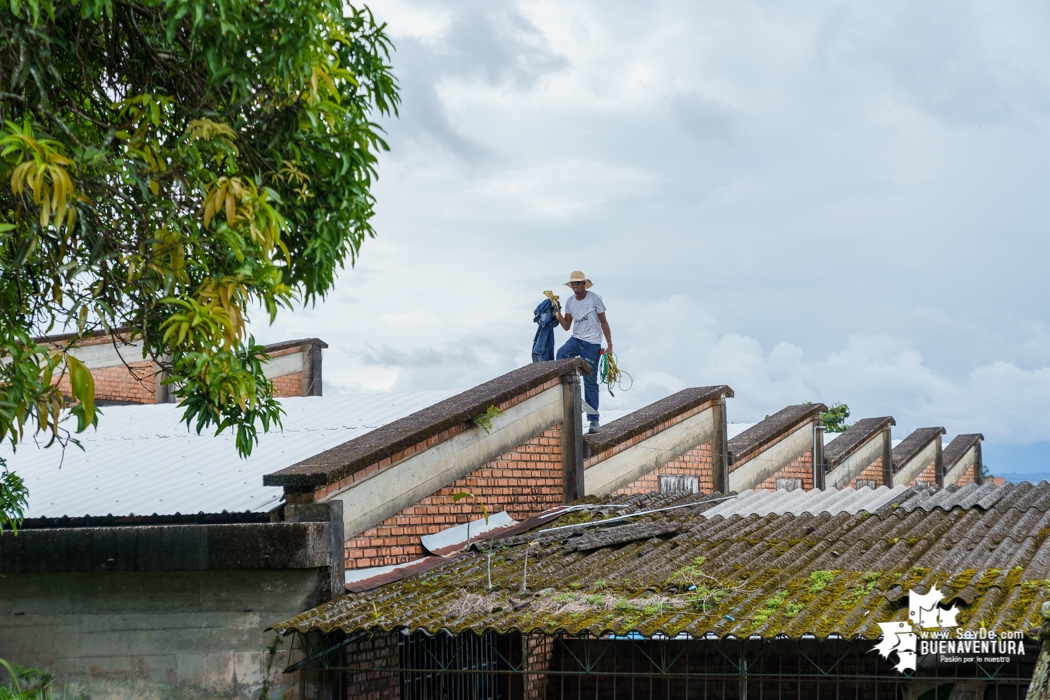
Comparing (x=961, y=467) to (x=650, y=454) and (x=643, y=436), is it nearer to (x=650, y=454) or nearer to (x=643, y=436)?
(x=650, y=454)

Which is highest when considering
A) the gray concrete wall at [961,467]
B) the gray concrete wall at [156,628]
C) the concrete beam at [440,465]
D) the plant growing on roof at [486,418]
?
the gray concrete wall at [961,467]

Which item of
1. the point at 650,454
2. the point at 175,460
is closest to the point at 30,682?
the point at 175,460

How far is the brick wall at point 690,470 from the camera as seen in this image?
45.8ft

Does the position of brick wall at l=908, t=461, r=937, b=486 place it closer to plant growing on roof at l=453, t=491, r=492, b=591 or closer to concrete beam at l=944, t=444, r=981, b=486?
concrete beam at l=944, t=444, r=981, b=486

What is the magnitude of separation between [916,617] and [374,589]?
433cm

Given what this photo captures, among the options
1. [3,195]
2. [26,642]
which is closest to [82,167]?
[3,195]

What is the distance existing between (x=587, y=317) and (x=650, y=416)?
1600 millimetres

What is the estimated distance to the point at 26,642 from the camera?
355 inches

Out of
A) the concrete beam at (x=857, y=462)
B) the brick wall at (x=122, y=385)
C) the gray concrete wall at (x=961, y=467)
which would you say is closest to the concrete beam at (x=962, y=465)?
the gray concrete wall at (x=961, y=467)

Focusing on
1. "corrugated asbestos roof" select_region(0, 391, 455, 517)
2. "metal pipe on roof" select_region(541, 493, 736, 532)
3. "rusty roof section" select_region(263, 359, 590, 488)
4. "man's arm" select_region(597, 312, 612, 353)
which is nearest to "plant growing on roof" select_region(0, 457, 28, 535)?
"corrugated asbestos roof" select_region(0, 391, 455, 517)

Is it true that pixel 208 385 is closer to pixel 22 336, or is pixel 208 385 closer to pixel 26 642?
pixel 22 336

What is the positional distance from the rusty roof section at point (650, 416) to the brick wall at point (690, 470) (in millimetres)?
655

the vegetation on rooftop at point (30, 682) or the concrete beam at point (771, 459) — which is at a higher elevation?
the concrete beam at point (771, 459)

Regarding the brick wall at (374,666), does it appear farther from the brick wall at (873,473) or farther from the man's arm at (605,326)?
the brick wall at (873,473)
